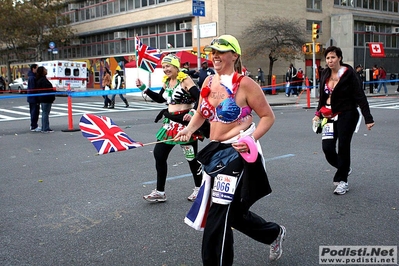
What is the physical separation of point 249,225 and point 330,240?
1.11m

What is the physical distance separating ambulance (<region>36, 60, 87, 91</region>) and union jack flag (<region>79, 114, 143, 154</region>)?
31.7 m

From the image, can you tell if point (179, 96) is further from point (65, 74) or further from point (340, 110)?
point (65, 74)

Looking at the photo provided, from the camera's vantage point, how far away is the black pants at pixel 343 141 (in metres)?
5.98

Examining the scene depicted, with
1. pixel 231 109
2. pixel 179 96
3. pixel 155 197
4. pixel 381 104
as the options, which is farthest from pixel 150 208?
pixel 381 104

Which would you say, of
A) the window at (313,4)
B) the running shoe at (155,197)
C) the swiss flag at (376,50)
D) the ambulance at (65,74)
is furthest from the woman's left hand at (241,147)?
the window at (313,4)

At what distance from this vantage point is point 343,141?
19.6 ft

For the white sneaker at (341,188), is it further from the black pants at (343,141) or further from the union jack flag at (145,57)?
the union jack flag at (145,57)

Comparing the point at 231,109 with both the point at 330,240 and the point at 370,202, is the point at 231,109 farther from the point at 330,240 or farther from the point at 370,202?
the point at 370,202

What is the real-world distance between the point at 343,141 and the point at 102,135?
320 centimetres

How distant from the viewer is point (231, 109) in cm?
361

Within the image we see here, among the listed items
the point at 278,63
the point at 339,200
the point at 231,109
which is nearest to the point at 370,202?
A: the point at 339,200

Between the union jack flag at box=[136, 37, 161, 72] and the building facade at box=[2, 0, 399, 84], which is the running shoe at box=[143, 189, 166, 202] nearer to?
the union jack flag at box=[136, 37, 161, 72]

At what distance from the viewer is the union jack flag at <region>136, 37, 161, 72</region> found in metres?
7.38

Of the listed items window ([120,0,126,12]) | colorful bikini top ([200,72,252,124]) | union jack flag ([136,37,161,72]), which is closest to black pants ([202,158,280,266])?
colorful bikini top ([200,72,252,124])
